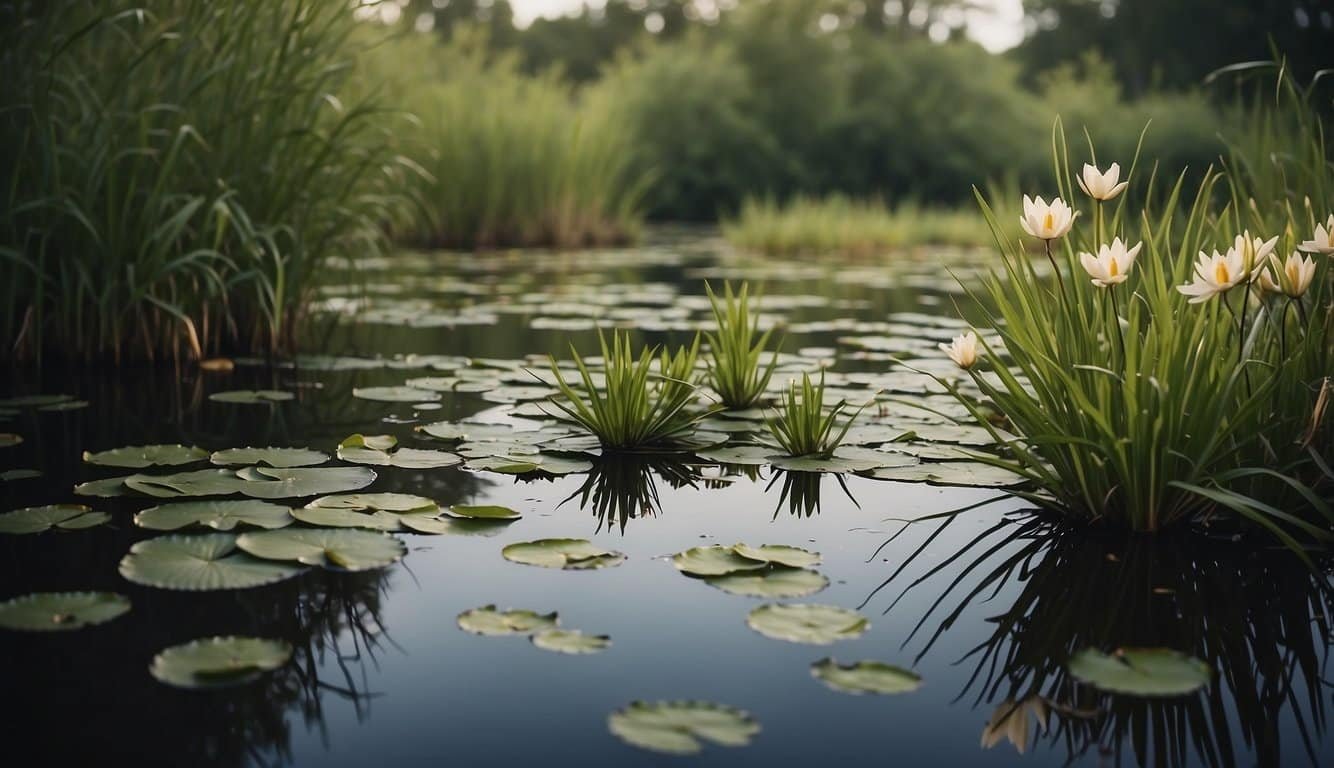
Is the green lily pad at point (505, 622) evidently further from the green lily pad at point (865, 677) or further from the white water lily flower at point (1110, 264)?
the white water lily flower at point (1110, 264)

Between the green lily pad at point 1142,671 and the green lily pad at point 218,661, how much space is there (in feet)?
3.53

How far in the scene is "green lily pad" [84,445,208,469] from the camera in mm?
2486

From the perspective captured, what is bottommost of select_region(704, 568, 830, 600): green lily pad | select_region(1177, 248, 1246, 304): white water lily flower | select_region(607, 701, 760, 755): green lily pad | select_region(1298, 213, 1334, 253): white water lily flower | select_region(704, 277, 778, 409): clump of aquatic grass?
select_region(607, 701, 760, 755): green lily pad

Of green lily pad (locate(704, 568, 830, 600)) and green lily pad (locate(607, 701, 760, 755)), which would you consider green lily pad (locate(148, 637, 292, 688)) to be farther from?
green lily pad (locate(704, 568, 830, 600))

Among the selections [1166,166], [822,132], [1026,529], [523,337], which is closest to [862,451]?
[1026,529]

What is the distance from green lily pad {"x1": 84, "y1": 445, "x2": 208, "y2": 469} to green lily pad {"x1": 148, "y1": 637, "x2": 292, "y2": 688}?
1.11 metres

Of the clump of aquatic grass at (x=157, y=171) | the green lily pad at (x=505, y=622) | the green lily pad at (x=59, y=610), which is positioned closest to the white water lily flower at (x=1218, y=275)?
the green lily pad at (x=505, y=622)

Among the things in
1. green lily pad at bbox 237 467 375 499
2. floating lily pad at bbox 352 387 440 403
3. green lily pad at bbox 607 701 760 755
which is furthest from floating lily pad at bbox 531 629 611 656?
floating lily pad at bbox 352 387 440 403

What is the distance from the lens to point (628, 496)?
2.38 m

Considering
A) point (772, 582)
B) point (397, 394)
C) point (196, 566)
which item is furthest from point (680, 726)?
point (397, 394)

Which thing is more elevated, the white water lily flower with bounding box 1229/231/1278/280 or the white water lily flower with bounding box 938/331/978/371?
the white water lily flower with bounding box 1229/231/1278/280

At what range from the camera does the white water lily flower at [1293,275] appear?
193cm

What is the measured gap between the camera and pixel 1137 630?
5.49ft

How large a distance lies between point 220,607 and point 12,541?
57cm
